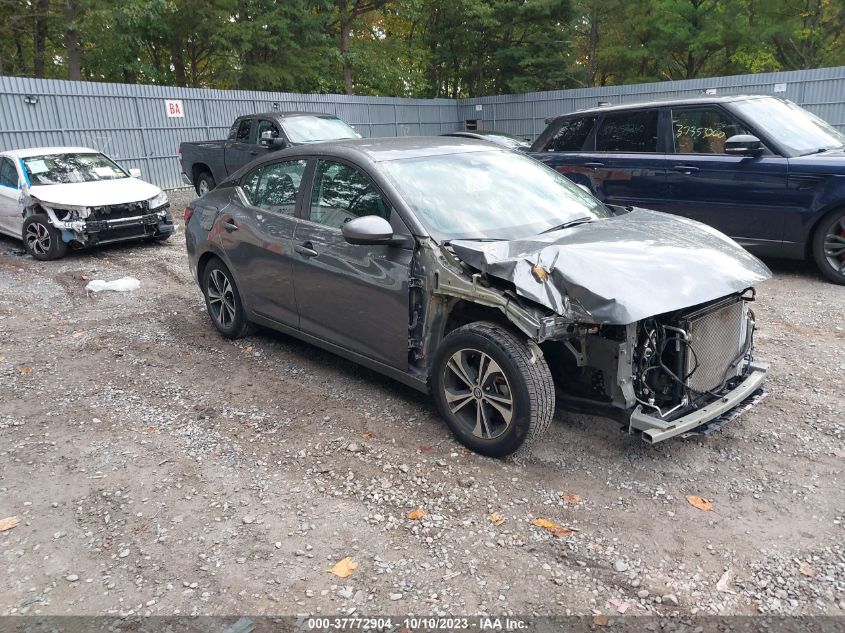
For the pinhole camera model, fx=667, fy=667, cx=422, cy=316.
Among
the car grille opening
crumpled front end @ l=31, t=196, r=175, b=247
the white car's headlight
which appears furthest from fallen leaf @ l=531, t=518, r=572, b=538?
the white car's headlight

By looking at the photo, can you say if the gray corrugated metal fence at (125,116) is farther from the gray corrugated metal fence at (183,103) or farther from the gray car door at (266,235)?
the gray car door at (266,235)

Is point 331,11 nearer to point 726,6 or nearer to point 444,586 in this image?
point 726,6

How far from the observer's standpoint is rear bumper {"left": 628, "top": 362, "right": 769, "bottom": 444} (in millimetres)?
3314

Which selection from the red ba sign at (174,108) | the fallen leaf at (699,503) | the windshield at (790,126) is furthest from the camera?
the red ba sign at (174,108)

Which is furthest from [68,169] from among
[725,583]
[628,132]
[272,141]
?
[725,583]

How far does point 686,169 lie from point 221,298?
5.13 meters

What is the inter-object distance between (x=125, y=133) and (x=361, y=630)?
1626 cm

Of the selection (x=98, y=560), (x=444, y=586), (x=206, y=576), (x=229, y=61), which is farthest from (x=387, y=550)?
(x=229, y=61)

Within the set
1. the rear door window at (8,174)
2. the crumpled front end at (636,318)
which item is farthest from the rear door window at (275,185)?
the rear door window at (8,174)

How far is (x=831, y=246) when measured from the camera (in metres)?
6.79

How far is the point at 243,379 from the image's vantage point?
16.9 ft

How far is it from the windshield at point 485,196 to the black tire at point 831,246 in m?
3.31

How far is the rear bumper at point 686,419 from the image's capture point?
10.9 feet

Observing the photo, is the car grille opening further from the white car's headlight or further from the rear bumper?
the white car's headlight
